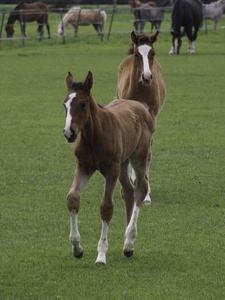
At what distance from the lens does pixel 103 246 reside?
6059 millimetres

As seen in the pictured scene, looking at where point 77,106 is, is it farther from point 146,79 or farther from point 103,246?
point 146,79

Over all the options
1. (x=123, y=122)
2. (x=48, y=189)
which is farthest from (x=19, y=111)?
(x=123, y=122)

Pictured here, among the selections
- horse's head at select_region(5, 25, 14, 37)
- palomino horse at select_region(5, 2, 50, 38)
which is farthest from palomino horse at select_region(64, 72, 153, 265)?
palomino horse at select_region(5, 2, 50, 38)

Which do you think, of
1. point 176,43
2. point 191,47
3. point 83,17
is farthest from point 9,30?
point 191,47

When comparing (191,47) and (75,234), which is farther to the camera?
(191,47)

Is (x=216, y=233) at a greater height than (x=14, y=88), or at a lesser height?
greater

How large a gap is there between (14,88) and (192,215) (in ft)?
40.4

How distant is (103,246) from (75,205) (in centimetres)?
47

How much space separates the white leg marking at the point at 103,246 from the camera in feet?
19.8

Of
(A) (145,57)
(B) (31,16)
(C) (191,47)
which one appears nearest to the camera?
(A) (145,57)

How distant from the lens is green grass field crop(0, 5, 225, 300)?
5.70 meters

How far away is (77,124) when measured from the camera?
18.7ft

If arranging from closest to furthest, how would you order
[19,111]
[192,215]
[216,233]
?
1. [216,233]
2. [192,215]
3. [19,111]

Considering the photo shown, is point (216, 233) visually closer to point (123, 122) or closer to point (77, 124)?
point (123, 122)
